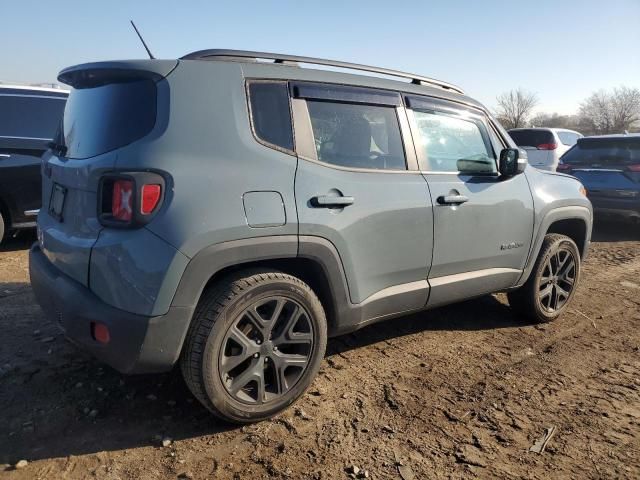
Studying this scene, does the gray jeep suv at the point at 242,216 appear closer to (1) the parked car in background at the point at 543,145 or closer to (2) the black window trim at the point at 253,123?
(2) the black window trim at the point at 253,123

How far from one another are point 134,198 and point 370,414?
171cm

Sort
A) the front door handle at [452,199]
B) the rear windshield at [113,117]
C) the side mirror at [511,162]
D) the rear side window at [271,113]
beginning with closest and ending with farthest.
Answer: the rear windshield at [113,117], the rear side window at [271,113], the front door handle at [452,199], the side mirror at [511,162]

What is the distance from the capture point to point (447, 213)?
333 centimetres

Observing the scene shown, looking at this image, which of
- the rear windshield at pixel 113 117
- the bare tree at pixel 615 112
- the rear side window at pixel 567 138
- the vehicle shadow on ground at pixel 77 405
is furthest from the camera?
the bare tree at pixel 615 112

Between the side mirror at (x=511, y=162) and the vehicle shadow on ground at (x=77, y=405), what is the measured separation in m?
1.67

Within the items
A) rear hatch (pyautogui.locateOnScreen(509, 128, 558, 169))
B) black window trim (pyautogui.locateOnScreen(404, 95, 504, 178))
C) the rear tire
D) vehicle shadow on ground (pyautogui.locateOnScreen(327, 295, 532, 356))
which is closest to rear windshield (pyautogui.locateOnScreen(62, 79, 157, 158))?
black window trim (pyautogui.locateOnScreen(404, 95, 504, 178))

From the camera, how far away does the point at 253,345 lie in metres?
2.60

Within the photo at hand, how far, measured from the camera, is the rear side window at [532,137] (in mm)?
12602

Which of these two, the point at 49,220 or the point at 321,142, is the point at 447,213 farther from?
the point at 49,220

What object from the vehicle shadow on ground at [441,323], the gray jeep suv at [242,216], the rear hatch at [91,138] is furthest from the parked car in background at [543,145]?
the rear hatch at [91,138]

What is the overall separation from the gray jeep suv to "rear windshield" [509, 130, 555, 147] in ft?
34.0

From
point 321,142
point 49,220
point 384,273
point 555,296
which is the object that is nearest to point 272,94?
point 321,142

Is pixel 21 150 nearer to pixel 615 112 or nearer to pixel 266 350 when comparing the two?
pixel 266 350

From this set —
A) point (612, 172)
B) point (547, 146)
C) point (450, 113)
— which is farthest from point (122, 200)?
point (547, 146)
